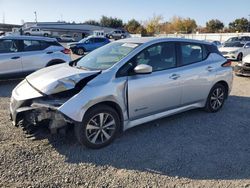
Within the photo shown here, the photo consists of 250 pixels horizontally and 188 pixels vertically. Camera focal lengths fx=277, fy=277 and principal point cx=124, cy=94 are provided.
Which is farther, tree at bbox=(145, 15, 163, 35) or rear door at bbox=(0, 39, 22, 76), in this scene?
tree at bbox=(145, 15, 163, 35)

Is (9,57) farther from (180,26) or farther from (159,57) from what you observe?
(180,26)

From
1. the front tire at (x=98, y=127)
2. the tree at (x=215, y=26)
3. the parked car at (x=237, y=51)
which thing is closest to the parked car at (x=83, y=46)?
the parked car at (x=237, y=51)

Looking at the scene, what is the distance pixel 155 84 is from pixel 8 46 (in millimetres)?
5863

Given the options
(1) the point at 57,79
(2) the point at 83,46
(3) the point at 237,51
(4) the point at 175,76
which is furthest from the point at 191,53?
(2) the point at 83,46

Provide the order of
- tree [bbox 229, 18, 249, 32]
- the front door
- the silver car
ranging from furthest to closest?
tree [bbox 229, 18, 249, 32] → the front door → the silver car

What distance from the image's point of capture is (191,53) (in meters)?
5.39

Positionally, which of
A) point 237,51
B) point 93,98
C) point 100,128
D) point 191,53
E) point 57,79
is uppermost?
point 191,53

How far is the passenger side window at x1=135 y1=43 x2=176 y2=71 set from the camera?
4582 mm

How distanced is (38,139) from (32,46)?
540 centimetres

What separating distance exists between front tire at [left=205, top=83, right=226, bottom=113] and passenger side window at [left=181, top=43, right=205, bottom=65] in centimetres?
77

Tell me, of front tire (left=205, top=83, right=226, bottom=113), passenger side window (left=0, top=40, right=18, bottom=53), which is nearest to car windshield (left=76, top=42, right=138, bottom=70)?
front tire (left=205, top=83, right=226, bottom=113)

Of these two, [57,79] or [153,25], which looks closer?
[57,79]

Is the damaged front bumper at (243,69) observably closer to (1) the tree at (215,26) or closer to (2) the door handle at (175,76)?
(2) the door handle at (175,76)

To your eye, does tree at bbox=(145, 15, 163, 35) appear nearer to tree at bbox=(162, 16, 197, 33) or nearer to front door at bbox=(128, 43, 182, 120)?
tree at bbox=(162, 16, 197, 33)
